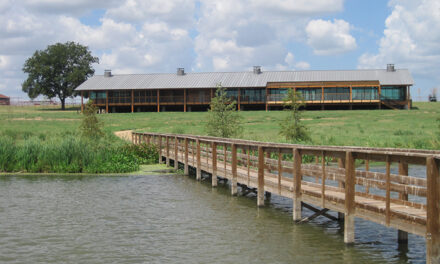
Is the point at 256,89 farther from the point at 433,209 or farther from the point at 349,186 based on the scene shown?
the point at 433,209

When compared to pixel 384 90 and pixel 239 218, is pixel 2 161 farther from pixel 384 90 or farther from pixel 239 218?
pixel 384 90

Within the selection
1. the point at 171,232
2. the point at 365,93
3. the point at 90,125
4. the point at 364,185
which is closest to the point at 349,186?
the point at 364,185

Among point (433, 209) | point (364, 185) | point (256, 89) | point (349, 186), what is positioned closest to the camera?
point (433, 209)

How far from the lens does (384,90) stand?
70.0m

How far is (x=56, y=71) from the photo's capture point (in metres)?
95.9

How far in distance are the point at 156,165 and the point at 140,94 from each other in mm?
47654

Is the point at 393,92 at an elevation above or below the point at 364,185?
above

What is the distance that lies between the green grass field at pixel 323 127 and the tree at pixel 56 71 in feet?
107

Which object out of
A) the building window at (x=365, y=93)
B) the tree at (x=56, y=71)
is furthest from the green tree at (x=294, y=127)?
the tree at (x=56, y=71)

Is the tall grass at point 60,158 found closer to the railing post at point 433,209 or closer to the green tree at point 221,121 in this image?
the green tree at point 221,121

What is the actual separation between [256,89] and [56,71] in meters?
40.6

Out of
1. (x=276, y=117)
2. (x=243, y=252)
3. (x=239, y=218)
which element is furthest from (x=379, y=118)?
(x=243, y=252)

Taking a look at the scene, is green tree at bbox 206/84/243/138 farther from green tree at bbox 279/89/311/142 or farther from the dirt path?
the dirt path

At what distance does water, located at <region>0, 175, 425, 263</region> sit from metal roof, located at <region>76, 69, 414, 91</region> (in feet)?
175
